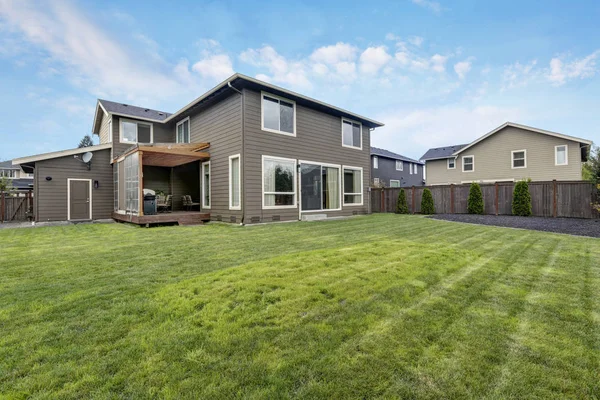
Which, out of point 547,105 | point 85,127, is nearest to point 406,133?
point 547,105

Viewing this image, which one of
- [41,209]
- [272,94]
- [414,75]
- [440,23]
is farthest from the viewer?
[414,75]

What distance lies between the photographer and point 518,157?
59.2ft

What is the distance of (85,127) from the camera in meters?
52.7

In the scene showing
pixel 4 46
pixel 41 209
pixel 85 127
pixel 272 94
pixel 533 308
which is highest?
pixel 85 127

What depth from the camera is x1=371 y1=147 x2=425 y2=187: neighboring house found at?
24703 mm

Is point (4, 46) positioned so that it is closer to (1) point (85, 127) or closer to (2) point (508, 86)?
(2) point (508, 86)

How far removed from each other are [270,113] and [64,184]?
9480 mm

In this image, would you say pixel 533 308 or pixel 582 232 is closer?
pixel 533 308

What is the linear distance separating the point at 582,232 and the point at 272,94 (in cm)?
994

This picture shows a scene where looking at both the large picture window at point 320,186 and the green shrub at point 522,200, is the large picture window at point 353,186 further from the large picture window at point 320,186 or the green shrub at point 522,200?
the green shrub at point 522,200

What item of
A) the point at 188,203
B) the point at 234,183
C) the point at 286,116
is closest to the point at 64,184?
the point at 188,203

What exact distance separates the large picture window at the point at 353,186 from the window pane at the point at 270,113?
432 cm

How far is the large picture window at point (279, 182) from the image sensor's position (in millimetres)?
9828

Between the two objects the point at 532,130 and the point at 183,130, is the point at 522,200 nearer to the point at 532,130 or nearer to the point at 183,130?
the point at 532,130
